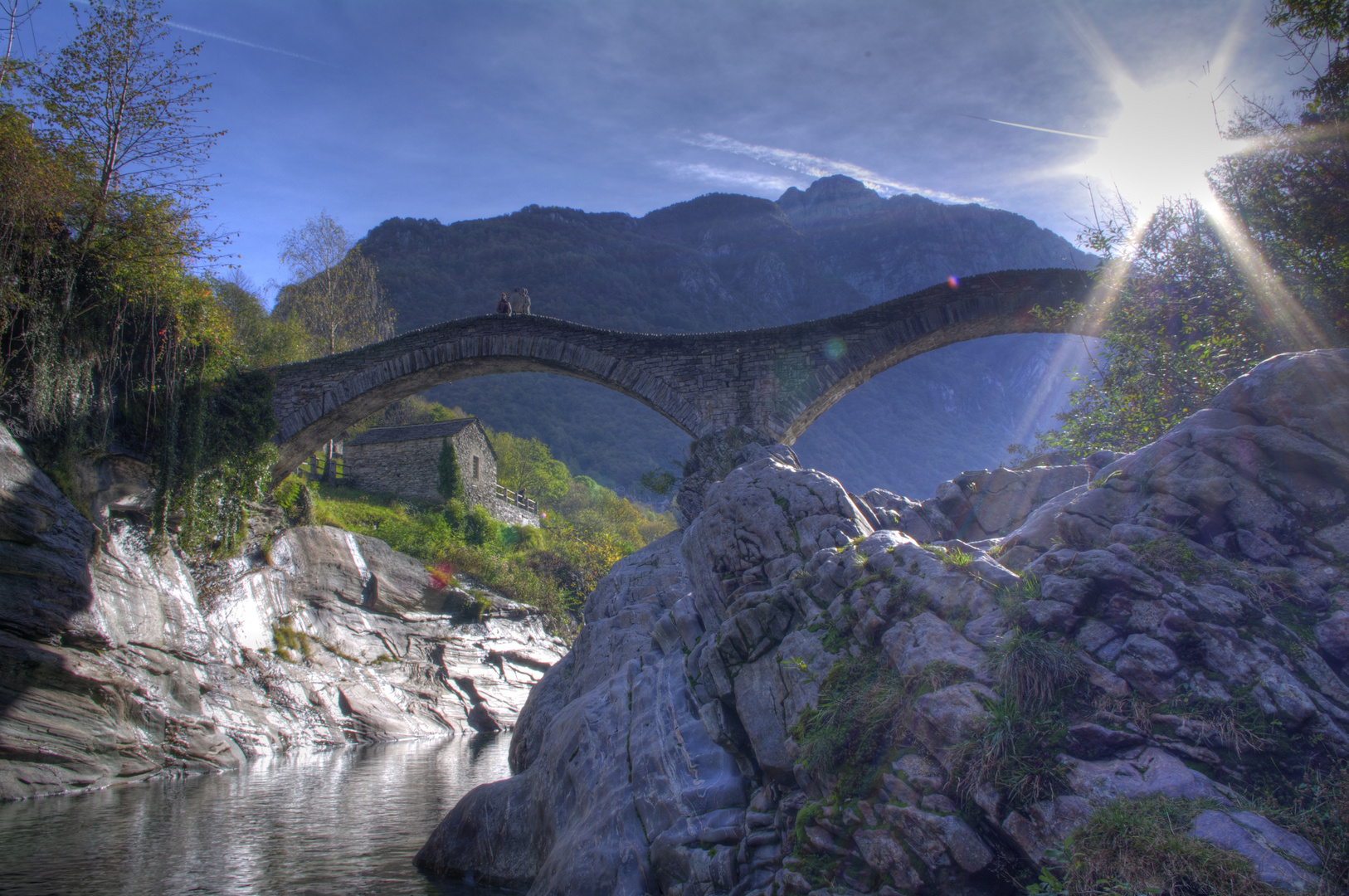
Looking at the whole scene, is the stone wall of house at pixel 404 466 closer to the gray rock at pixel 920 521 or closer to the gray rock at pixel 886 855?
the gray rock at pixel 920 521

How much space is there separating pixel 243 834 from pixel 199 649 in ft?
25.2

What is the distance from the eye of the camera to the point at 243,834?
27.3 feet

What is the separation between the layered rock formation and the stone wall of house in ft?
27.4

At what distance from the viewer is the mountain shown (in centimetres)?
7644

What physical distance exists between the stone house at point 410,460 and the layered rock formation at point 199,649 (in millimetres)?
8431

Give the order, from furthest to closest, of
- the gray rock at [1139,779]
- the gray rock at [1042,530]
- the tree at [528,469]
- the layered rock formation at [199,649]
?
the tree at [528,469] < the layered rock formation at [199,649] < the gray rock at [1042,530] < the gray rock at [1139,779]

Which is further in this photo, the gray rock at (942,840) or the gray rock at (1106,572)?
the gray rock at (1106,572)

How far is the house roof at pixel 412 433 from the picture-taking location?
Result: 97.9ft

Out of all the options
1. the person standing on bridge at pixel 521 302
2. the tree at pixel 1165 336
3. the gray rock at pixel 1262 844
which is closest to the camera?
the gray rock at pixel 1262 844

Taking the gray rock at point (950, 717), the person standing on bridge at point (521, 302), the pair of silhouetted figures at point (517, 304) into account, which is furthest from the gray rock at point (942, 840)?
the person standing on bridge at point (521, 302)

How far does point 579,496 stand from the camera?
2073 inches

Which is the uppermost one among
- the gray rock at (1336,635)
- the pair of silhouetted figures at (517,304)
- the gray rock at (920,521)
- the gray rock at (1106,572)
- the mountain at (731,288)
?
the mountain at (731,288)

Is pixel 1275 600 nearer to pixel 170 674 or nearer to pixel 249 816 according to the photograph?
pixel 249 816

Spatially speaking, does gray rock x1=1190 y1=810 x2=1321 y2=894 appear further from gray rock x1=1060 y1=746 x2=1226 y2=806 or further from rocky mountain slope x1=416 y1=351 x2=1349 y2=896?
gray rock x1=1060 y1=746 x2=1226 y2=806
